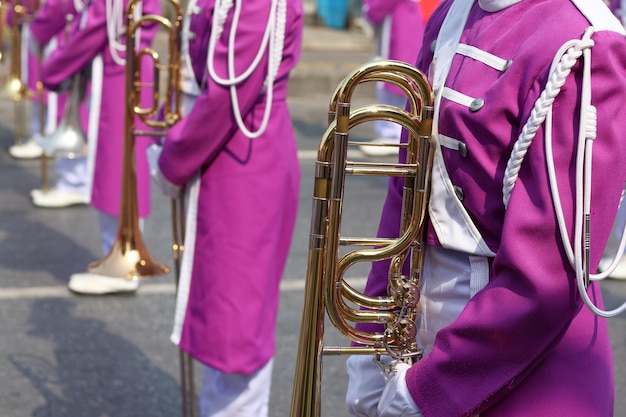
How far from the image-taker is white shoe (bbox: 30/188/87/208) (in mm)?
6469

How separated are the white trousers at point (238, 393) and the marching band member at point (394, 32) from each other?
4.62 metres

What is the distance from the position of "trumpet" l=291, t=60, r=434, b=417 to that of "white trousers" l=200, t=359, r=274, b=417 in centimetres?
138

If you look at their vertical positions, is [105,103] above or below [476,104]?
below

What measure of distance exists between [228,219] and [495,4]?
1.38 m

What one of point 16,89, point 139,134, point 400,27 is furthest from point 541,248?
point 400,27

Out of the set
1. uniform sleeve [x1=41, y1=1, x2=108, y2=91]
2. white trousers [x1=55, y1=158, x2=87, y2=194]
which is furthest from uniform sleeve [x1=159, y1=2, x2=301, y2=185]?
white trousers [x1=55, y1=158, x2=87, y2=194]

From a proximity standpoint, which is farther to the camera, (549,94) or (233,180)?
(233,180)

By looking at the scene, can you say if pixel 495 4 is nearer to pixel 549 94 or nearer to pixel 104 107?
pixel 549 94

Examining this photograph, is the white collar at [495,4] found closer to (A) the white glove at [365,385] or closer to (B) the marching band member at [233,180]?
A: (A) the white glove at [365,385]

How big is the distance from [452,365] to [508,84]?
42 cm

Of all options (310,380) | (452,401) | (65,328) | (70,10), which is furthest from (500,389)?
(70,10)

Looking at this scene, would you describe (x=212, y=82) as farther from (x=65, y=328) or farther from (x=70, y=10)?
(x=70, y=10)

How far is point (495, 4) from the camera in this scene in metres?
1.75

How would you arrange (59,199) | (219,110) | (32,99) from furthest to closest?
(32,99) → (59,199) → (219,110)
